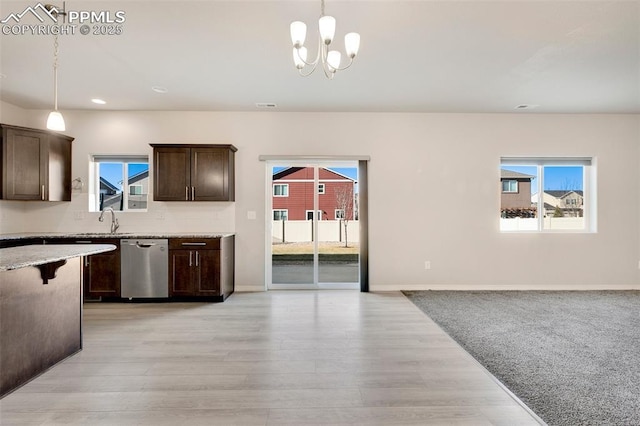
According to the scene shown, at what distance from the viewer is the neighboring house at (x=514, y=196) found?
5.25m

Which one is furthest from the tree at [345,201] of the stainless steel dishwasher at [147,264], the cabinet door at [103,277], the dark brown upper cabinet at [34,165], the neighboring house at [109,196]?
the dark brown upper cabinet at [34,165]

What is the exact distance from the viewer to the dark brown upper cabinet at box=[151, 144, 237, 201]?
463cm

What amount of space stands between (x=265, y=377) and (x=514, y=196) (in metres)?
4.82

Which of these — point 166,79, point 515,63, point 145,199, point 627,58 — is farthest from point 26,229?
point 627,58

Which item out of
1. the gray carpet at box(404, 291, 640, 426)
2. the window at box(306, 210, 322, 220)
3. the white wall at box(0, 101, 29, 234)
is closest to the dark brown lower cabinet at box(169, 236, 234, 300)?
the window at box(306, 210, 322, 220)

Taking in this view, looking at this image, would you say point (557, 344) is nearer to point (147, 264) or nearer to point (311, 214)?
point (311, 214)

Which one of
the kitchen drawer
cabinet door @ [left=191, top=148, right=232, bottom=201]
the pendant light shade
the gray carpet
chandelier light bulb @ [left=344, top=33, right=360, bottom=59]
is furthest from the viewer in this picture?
cabinet door @ [left=191, top=148, right=232, bottom=201]

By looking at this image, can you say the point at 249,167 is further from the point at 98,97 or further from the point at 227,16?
the point at 227,16

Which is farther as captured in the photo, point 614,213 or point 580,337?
point 614,213

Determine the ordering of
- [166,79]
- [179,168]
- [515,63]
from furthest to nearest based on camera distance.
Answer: [179,168]
[166,79]
[515,63]

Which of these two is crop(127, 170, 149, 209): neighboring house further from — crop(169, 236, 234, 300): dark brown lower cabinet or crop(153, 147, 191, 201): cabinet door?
crop(169, 236, 234, 300): dark brown lower cabinet

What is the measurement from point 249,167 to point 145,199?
1682 mm

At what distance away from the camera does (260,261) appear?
502 centimetres

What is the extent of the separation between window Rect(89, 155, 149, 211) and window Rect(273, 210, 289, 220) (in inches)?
78.3
